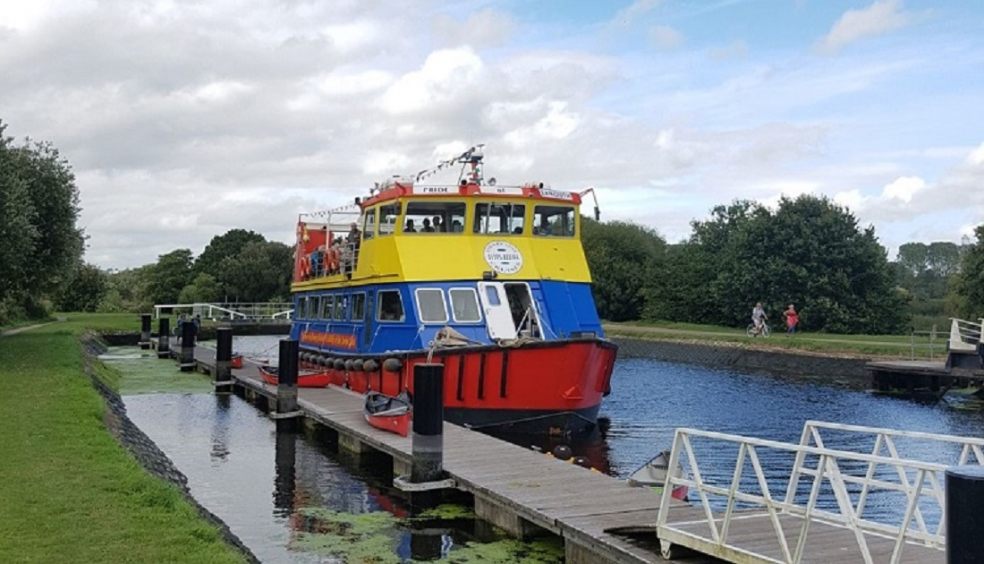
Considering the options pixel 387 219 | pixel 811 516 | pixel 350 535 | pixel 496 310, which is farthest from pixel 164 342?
pixel 811 516

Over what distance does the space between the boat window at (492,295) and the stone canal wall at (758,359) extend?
18890 mm

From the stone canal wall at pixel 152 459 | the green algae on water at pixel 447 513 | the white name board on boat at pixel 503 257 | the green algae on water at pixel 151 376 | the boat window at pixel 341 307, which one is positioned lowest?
the green algae on water at pixel 447 513

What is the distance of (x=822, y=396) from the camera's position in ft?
104

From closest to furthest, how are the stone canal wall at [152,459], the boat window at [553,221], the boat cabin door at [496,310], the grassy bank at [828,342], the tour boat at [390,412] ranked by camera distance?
the stone canal wall at [152,459]
the tour boat at [390,412]
the boat cabin door at [496,310]
the boat window at [553,221]
the grassy bank at [828,342]

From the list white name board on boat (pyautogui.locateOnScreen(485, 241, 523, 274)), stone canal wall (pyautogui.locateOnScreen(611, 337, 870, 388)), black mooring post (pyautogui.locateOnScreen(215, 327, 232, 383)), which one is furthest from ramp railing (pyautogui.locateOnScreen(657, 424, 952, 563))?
stone canal wall (pyautogui.locateOnScreen(611, 337, 870, 388))

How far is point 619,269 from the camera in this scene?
3004 inches

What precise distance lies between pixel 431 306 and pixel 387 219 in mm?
2984

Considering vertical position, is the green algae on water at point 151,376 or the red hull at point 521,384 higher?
the red hull at point 521,384

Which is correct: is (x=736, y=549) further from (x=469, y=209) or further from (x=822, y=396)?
(x=822, y=396)

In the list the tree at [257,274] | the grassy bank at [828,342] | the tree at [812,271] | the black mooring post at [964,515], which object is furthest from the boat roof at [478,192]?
the tree at [257,274]

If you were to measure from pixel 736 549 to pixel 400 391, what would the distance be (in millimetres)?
13096

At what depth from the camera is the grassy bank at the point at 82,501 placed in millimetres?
8773

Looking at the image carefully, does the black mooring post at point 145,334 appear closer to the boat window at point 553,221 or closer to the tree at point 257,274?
the boat window at point 553,221

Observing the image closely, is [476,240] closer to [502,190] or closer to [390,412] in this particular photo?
[502,190]
